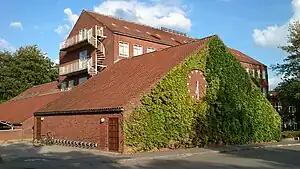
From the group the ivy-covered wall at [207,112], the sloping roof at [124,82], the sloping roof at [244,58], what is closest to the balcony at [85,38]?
the sloping roof at [124,82]

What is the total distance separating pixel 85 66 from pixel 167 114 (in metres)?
21.1

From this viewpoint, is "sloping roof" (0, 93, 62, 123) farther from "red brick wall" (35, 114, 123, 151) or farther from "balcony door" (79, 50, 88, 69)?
"red brick wall" (35, 114, 123, 151)

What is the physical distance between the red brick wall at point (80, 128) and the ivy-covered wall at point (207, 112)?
208cm

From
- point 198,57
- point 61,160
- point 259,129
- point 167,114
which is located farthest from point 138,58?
point 61,160

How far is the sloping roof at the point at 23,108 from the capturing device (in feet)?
130

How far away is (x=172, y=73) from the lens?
982 inches

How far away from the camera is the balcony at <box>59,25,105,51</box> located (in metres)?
43.2

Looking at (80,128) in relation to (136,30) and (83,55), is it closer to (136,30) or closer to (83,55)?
(83,55)

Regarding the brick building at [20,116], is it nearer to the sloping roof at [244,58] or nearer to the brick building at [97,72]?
the brick building at [97,72]

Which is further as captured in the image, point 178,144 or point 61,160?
point 178,144

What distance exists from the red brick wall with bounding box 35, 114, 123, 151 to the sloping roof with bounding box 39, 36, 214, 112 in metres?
0.71

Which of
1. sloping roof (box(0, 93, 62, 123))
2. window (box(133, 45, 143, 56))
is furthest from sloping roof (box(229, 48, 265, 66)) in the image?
sloping roof (box(0, 93, 62, 123))

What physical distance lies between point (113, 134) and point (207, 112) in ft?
23.9

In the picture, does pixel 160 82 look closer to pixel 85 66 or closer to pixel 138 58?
pixel 138 58
